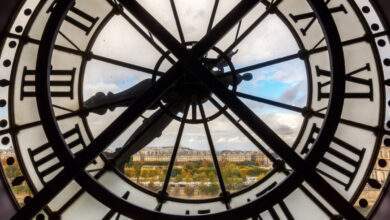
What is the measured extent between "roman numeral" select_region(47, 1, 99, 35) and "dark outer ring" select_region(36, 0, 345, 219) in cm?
152

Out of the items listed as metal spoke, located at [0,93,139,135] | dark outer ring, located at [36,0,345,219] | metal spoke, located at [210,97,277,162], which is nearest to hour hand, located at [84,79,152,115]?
metal spoke, located at [0,93,139,135]

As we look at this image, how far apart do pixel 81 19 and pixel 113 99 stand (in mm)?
859

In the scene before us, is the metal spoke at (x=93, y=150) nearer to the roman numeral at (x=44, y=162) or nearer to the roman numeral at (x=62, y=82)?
the roman numeral at (x=44, y=162)

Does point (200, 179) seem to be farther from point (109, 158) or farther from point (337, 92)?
point (337, 92)

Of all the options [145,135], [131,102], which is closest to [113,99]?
[131,102]

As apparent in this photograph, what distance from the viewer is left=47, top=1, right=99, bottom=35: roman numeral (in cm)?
341

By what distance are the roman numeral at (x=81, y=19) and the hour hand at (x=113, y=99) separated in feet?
2.18

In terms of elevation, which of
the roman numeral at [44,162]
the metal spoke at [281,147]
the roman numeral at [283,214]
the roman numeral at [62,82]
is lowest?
the roman numeral at [283,214]

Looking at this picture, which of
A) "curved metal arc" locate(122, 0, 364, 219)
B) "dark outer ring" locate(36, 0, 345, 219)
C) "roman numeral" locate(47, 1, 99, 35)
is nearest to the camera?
"curved metal arc" locate(122, 0, 364, 219)

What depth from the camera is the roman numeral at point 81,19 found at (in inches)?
134

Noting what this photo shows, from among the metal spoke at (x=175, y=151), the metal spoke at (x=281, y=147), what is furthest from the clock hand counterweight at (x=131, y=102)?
the metal spoke at (x=281, y=147)

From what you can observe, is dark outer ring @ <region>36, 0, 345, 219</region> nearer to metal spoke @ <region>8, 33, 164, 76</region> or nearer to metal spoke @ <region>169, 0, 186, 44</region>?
metal spoke @ <region>8, 33, 164, 76</region>

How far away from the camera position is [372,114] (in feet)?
9.83

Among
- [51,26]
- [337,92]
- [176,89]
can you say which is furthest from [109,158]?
[337,92]
